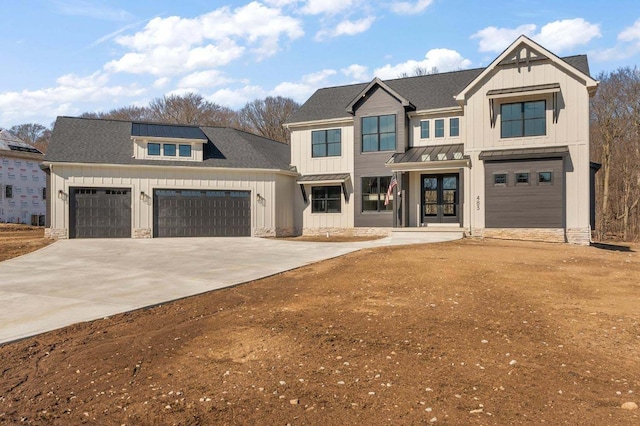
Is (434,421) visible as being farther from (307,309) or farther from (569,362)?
(307,309)

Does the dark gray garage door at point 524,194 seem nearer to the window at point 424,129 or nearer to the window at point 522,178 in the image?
the window at point 522,178

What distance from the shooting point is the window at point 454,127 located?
21.1 meters

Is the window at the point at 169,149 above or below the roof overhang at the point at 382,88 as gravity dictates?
below

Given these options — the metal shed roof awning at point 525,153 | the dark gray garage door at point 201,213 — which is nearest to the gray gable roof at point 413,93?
the metal shed roof awning at point 525,153

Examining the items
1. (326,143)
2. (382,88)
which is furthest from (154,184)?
(382,88)

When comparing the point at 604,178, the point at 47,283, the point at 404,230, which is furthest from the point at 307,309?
the point at 604,178

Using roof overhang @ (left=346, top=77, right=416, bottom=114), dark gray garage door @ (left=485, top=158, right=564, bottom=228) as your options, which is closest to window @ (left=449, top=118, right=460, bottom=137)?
roof overhang @ (left=346, top=77, right=416, bottom=114)

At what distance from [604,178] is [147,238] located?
1309 inches

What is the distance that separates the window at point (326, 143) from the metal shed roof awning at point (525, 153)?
25.8ft

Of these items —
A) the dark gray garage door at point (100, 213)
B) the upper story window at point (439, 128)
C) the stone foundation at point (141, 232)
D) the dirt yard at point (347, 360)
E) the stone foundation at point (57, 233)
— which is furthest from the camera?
the upper story window at point (439, 128)

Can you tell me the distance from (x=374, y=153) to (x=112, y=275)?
15.0 m

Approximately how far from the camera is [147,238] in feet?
68.8

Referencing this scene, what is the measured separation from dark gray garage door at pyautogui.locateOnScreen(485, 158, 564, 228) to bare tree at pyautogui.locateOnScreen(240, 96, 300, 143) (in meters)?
33.1

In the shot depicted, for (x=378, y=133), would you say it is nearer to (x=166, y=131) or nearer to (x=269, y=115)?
(x=166, y=131)
